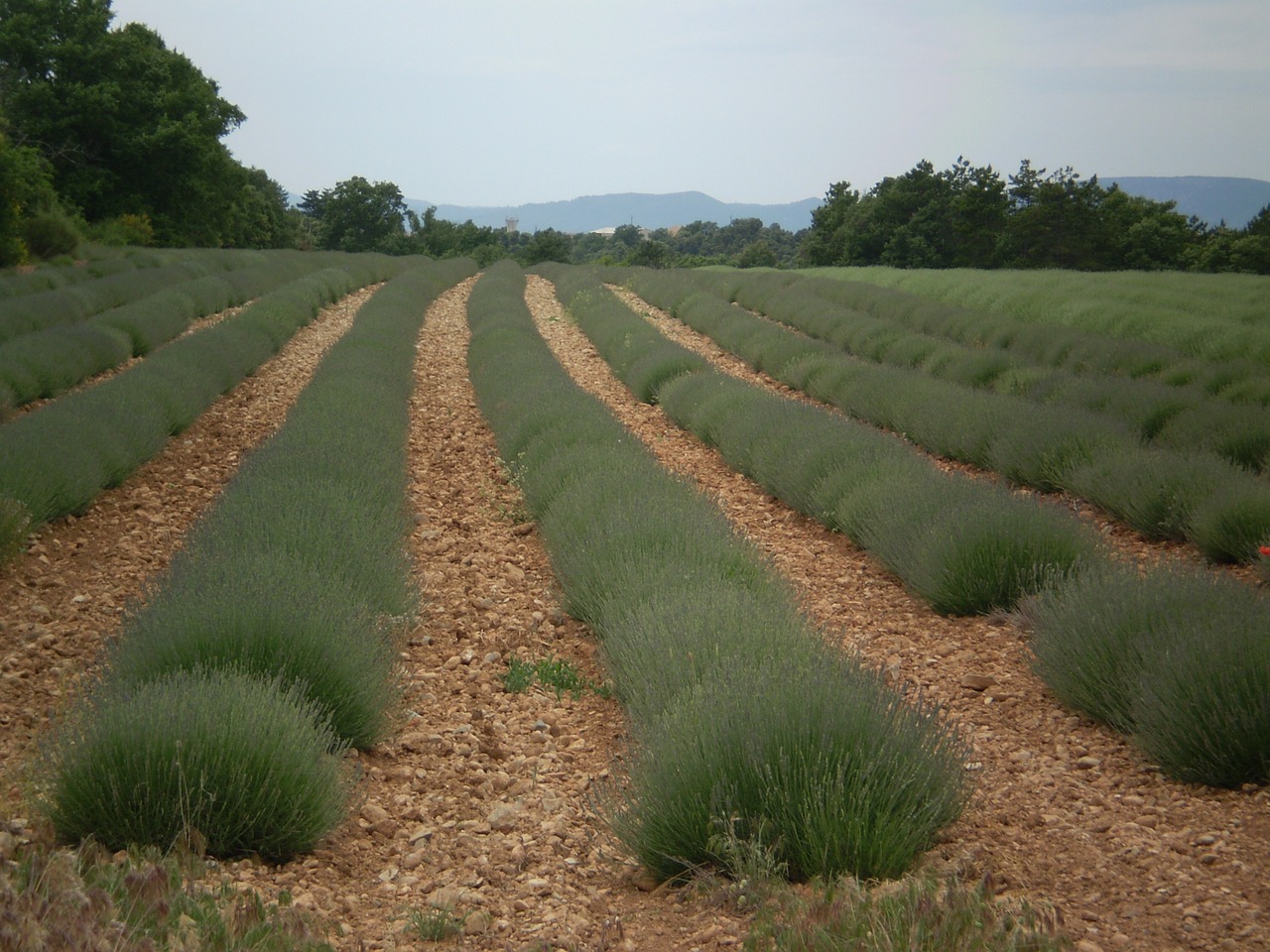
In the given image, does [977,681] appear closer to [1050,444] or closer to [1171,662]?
[1171,662]

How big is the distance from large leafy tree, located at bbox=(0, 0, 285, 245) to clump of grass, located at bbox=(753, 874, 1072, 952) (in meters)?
28.0

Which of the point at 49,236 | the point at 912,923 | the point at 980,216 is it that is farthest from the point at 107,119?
the point at 912,923

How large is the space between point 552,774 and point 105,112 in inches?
1096

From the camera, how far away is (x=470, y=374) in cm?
1210

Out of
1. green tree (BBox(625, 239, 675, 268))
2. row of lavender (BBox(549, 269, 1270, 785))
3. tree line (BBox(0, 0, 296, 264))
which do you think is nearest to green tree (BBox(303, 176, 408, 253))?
green tree (BBox(625, 239, 675, 268))

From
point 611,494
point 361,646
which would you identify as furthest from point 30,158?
point 361,646

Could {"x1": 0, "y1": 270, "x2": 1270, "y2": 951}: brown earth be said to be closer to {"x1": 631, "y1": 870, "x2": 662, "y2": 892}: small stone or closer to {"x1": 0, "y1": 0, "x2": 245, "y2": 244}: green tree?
{"x1": 631, "y1": 870, "x2": 662, "y2": 892}: small stone

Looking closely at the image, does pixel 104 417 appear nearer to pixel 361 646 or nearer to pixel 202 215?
pixel 361 646

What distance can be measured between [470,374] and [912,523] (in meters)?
7.59

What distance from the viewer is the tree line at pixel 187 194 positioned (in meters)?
25.8

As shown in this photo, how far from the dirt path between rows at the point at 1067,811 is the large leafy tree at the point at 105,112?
2624 centimetres

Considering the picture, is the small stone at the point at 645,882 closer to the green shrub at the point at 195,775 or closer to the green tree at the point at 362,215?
the green shrub at the point at 195,775

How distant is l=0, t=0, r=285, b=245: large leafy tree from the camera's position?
2620 cm

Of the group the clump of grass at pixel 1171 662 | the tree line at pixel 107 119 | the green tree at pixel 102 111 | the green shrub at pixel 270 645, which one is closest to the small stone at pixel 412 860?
the green shrub at pixel 270 645
